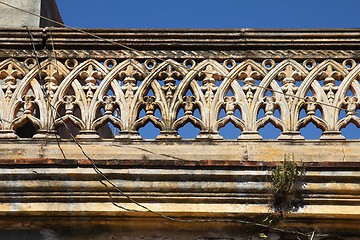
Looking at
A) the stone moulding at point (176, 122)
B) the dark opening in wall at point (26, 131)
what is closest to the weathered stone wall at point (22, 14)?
the stone moulding at point (176, 122)

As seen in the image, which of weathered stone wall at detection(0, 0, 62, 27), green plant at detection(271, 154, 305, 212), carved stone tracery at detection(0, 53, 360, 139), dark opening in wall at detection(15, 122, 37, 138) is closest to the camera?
green plant at detection(271, 154, 305, 212)

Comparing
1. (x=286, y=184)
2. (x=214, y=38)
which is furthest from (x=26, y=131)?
(x=286, y=184)

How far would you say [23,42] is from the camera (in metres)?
7.30

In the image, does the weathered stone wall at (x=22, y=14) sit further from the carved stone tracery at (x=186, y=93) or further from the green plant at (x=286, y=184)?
the green plant at (x=286, y=184)

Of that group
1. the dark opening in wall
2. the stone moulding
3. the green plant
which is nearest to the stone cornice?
the stone moulding

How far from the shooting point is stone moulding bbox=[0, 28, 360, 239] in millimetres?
6469

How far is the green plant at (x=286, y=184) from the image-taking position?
6.36m

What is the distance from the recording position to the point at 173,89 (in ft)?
23.3

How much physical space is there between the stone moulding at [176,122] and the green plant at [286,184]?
0.05 meters

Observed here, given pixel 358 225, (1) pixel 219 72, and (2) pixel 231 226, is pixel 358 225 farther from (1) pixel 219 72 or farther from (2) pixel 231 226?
(1) pixel 219 72

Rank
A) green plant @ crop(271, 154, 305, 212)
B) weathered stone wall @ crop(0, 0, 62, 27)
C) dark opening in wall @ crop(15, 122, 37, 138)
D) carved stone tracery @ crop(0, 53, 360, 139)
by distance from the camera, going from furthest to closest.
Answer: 1. weathered stone wall @ crop(0, 0, 62, 27)
2. dark opening in wall @ crop(15, 122, 37, 138)
3. carved stone tracery @ crop(0, 53, 360, 139)
4. green plant @ crop(271, 154, 305, 212)

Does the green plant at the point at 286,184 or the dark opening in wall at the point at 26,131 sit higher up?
the dark opening in wall at the point at 26,131

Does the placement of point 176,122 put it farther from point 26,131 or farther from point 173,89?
point 26,131

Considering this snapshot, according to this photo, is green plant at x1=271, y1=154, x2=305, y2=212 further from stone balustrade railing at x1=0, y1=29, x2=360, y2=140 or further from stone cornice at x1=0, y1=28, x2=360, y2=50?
stone cornice at x1=0, y1=28, x2=360, y2=50
